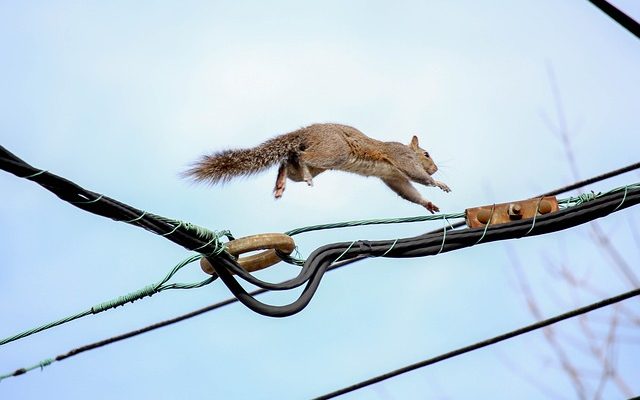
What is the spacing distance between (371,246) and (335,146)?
3.79 metres

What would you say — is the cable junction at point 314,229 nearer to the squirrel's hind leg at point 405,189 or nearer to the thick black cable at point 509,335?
the thick black cable at point 509,335

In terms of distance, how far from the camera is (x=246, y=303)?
11.5 feet

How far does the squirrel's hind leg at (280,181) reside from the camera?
22.2ft

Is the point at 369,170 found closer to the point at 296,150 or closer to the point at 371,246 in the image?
the point at 296,150

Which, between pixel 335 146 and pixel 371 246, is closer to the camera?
pixel 371 246

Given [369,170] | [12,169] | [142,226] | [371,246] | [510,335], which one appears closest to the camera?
[12,169]

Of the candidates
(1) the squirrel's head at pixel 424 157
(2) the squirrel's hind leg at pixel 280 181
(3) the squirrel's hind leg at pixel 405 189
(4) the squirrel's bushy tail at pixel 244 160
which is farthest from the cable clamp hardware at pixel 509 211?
(1) the squirrel's head at pixel 424 157

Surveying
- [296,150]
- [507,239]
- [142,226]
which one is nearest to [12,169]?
[142,226]

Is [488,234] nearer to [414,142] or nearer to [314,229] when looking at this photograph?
[314,229]

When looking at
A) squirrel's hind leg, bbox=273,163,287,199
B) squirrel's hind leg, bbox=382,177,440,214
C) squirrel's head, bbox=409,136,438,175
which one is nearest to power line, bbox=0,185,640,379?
squirrel's hind leg, bbox=273,163,287,199

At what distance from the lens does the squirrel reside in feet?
21.0

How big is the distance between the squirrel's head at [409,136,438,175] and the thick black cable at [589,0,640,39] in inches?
214

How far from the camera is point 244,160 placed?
21.8ft

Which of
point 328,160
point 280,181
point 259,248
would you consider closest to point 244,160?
point 280,181
